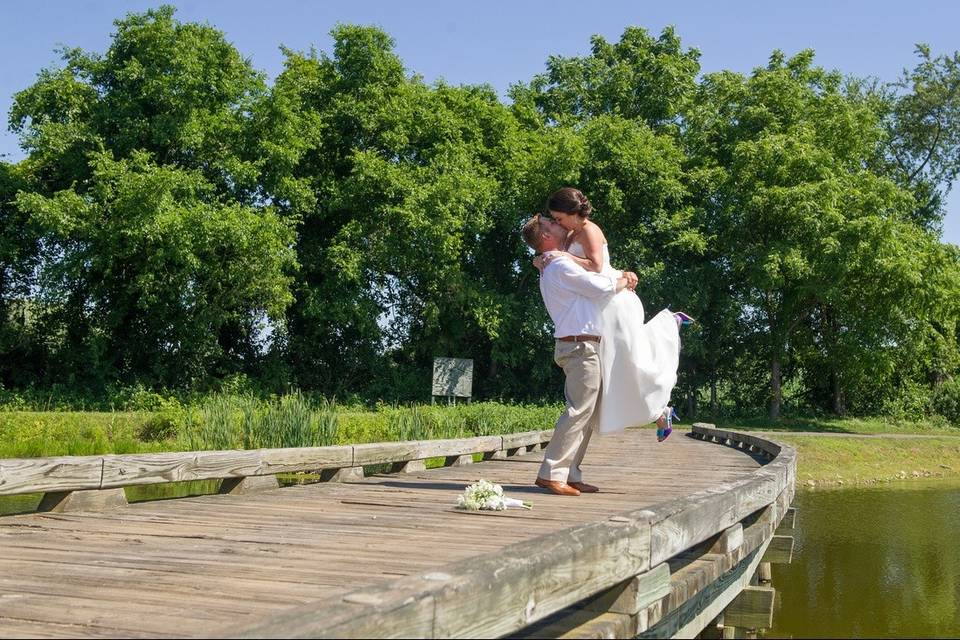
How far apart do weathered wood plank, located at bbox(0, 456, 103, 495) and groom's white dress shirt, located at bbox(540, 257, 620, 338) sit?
307cm

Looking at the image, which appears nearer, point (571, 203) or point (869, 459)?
point (571, 203)

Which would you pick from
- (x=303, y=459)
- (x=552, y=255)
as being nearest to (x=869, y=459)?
(x=303, y=459)

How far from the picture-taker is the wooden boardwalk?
127 inches

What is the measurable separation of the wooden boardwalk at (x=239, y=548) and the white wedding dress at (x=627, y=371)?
62 cm

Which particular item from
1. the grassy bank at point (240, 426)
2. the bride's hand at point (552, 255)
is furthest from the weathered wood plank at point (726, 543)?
the grassy bank at point (240, 426)

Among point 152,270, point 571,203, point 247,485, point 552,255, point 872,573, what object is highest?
point 152,270

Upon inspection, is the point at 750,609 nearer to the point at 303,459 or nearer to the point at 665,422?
the point at 665,422

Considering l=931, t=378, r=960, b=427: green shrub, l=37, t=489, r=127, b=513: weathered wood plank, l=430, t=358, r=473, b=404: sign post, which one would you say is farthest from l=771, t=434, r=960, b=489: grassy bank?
l=37, t=489, r=127, b=513: weathered wood plank

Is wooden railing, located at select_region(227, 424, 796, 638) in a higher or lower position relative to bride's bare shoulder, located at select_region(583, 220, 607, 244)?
lower

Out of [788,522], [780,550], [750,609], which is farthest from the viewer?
[788,522]

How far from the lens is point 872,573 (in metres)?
10.5

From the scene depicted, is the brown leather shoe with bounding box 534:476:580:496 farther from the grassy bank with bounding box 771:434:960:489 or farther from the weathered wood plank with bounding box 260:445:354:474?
the grassy bank with bounding box 771:434:960:489

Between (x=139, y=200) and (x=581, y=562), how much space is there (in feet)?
85.2

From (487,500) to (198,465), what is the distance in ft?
7.00
